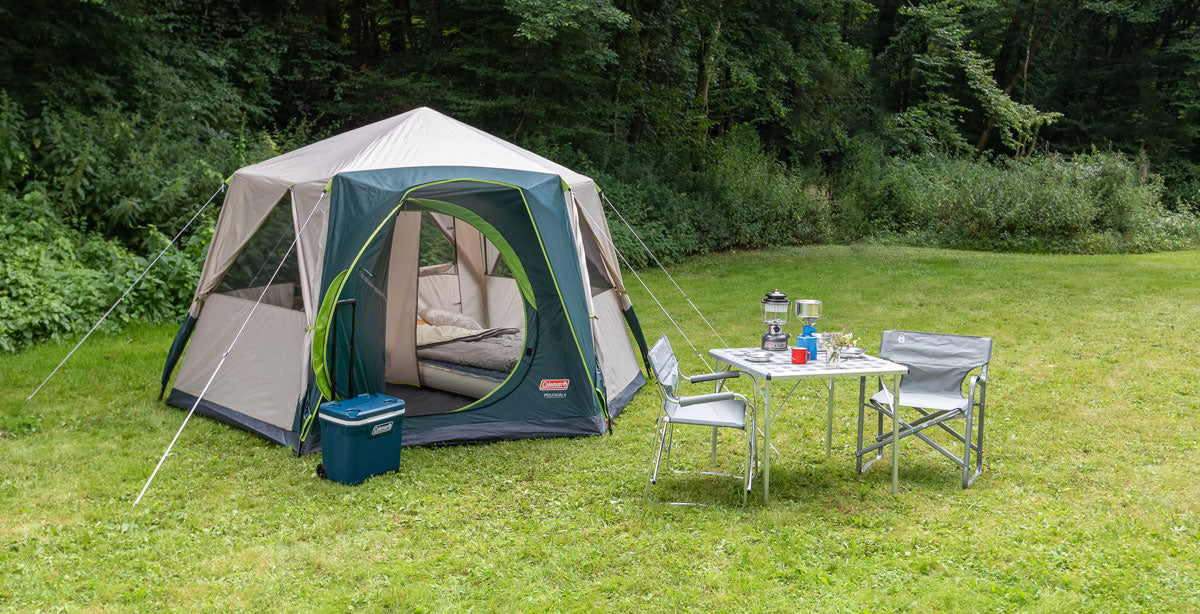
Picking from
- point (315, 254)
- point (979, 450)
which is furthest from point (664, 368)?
point (315, 254)

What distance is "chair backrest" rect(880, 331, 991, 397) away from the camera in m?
4.75

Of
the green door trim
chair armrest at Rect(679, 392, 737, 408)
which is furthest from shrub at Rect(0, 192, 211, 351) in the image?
chair armrest at Rect(679, 392, 737, 408)

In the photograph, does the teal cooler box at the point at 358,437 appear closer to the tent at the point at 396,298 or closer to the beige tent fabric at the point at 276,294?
the tent at the point at 396,298

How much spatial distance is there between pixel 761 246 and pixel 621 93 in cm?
378

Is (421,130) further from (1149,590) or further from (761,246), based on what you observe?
(761,246)

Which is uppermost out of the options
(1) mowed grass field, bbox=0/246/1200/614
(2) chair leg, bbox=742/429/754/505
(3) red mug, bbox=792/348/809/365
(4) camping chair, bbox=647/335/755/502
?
(3) red mug, bbox=792/348/809/365

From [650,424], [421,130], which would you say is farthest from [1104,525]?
[421,130]

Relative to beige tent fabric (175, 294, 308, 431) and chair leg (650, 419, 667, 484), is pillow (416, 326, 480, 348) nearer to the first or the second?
beige tent fabric (175, 294, 308, 431)

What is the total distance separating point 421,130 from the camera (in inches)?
240

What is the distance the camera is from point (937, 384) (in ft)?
15.8

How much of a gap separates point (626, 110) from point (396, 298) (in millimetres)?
8530

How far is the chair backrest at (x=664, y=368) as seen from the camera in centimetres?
444

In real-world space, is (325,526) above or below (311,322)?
below

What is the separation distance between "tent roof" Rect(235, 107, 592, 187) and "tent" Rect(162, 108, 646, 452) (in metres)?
0.02
